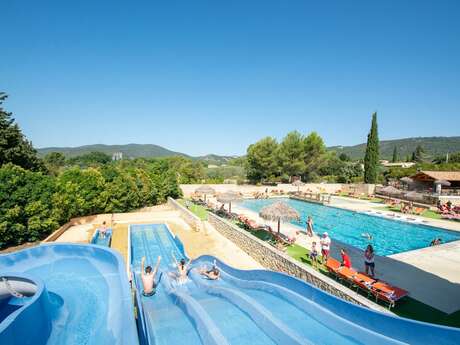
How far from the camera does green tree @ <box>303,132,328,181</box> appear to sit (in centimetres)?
4044

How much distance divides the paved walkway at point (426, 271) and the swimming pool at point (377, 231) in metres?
1.83

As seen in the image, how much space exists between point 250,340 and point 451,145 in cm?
17772

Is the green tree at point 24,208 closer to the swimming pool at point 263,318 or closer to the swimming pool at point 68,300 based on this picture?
the swimming pool at point 68,300

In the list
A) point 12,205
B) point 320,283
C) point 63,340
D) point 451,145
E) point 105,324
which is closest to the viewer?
point 63,340

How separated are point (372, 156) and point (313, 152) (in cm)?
808

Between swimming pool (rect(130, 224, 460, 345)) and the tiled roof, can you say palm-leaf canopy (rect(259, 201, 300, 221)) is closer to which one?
swimming pool (rect(130, 224, 460, 345))

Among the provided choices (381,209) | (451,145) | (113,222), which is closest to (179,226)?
(113,222)

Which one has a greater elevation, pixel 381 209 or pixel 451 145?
pixel 451 145

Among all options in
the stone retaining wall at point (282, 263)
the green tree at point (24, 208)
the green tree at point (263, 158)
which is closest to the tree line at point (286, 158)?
the green tree at point (263, 158)

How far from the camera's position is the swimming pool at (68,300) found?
5141mm

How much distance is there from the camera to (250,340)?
598cm

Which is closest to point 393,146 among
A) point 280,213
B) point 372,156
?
point 372,156

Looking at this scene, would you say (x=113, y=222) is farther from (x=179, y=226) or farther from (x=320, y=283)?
(x=320, y=283)

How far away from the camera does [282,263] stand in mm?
9227
